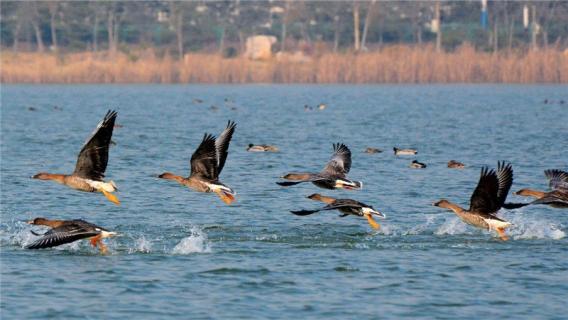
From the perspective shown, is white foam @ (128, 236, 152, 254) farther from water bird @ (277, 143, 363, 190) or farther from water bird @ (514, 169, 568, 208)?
water bird @ (514, 169, 568, 208)

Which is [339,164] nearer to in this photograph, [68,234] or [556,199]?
[556,199]

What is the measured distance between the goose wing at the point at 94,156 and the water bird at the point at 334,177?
8.92ft

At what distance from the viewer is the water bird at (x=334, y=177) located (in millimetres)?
17938

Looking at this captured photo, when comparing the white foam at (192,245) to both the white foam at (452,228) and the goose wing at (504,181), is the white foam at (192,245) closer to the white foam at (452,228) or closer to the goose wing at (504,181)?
the white foam at (452,228)

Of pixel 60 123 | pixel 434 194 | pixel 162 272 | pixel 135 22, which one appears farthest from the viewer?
pixel 135 22

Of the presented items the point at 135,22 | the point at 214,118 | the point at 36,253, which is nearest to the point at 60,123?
the point at 214,118

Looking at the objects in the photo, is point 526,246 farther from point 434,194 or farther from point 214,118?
point 214,118

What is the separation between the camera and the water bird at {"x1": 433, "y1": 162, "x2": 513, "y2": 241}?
15891 mm

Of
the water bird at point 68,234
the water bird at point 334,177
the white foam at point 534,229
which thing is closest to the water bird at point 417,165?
the water bird at point 334,177

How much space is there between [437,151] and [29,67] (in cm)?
5993

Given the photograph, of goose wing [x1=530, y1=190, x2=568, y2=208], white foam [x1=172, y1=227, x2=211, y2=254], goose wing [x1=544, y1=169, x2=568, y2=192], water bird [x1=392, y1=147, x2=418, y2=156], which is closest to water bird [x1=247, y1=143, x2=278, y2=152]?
water bird [x1=392, y1=147, x2=418, y2=156]

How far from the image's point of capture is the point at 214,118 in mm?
53062


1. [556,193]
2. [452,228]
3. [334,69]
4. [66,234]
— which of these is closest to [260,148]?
[452,228]

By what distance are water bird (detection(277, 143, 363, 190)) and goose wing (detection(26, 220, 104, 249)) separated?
3217mm
